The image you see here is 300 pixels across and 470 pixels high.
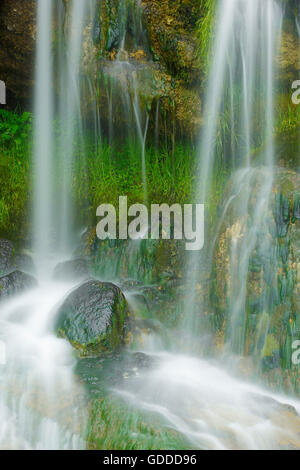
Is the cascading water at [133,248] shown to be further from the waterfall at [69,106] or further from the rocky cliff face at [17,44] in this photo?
the rocky cliff face at [17,44]

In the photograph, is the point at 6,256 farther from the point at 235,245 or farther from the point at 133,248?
the point at 235,245

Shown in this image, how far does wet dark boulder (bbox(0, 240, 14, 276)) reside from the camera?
5.34 m

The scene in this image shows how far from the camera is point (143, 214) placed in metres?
5.80

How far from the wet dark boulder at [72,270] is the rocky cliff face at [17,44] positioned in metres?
2.67

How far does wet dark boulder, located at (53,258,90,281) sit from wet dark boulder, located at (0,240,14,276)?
1.82 ft

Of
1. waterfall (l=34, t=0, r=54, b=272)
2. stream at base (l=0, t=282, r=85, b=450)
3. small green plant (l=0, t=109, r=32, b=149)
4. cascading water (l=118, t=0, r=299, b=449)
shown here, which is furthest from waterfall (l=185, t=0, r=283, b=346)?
small green plant (l=0, t=109, r=32, b=149)

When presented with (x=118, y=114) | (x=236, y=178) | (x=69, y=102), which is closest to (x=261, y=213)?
(x=236, y=178)

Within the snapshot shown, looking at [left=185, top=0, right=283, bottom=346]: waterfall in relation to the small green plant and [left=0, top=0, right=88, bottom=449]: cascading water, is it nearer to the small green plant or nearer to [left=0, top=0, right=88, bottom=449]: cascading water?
[left=0, top=0, right=88, bottom=449]: cascading water

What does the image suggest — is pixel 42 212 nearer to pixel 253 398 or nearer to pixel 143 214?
pixel 143 214

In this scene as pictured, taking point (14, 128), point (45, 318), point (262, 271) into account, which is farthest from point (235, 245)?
point (14, 128)

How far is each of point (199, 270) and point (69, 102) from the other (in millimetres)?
2917

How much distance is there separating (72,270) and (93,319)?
4.55 feet

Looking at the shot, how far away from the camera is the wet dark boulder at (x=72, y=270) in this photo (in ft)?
17.3

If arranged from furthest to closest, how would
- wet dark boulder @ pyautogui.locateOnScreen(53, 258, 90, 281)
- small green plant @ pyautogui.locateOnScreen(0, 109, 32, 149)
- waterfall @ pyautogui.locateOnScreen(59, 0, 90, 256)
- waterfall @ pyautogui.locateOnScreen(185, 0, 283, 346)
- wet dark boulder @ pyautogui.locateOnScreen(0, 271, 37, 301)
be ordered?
small green plant @ pyautogui.locateOnScreen(0, 109, 32, 149) → waterfall @ pyautogui.locateOnScreen(59, 0, 90, 256) → wet dark boulder @ pyautogui.locateOnScreen(53, 258, 90, 281) → waterfall @ pyautogui.locateOnScreen(185, 0, 283, 346) → wet dark boulder @ pyautogui.locateOnScreen(0, 271, 37, 301)
